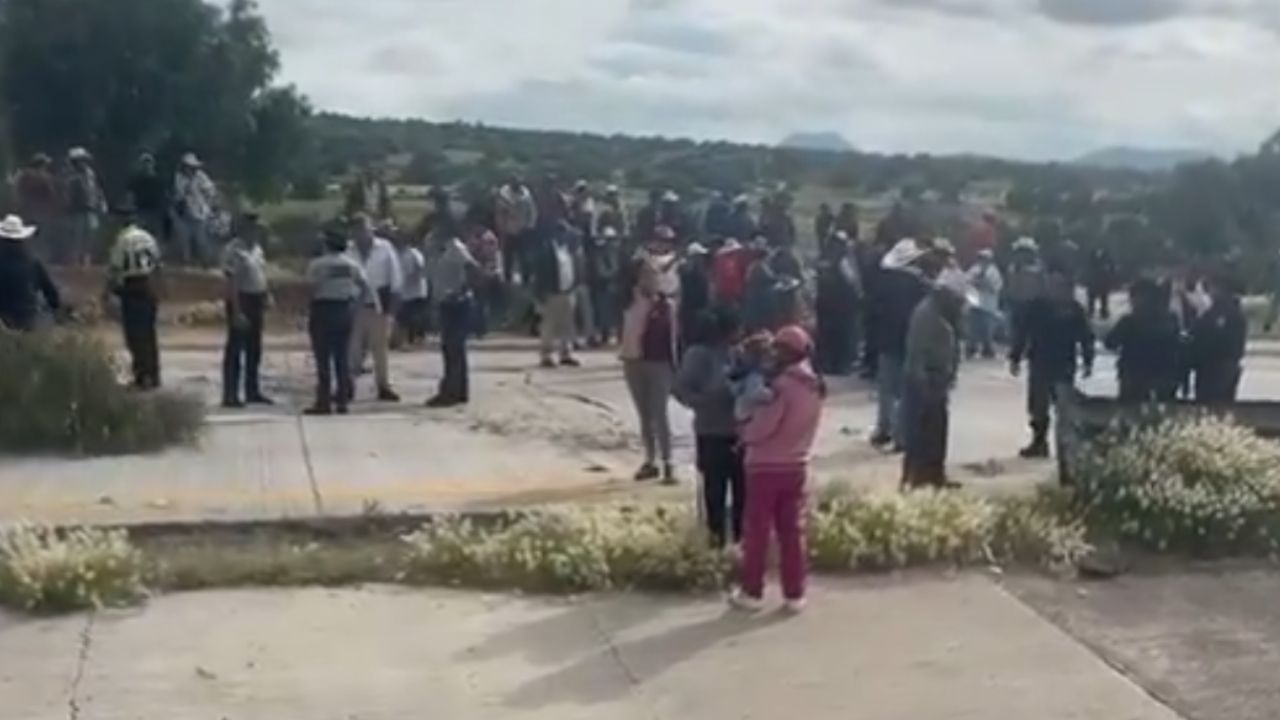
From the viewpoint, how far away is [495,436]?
18328 millimetres

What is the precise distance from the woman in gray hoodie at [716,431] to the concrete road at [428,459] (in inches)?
79.7

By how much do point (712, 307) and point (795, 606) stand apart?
248cm

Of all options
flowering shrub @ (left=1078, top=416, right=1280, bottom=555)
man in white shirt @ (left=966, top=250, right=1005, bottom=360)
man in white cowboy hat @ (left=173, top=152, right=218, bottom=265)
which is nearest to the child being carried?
flowering shrub @ (left=1078, top=416, right=1280, bottom=555)

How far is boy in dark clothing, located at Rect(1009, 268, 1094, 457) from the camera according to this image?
55.4ft

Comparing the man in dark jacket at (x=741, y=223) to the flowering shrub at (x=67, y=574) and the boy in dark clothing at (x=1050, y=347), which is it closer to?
the boy in dark clothing at (x=1050, y=347)

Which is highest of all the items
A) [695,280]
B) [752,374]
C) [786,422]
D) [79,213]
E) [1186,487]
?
[79,213]

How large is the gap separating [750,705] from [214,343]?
760 inches

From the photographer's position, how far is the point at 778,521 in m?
11.6

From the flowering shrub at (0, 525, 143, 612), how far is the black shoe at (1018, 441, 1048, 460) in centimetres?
742

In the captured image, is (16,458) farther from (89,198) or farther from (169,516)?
(89,198)

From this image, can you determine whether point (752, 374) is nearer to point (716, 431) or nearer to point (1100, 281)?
point (716, 431)

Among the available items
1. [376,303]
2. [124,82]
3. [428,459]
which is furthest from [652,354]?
[124,82]

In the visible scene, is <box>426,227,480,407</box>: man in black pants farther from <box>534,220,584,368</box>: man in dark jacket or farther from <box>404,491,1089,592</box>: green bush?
<box>404,491,1089,592</box>: green bush

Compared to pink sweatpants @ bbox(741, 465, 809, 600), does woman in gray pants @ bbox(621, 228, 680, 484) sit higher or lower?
higher
